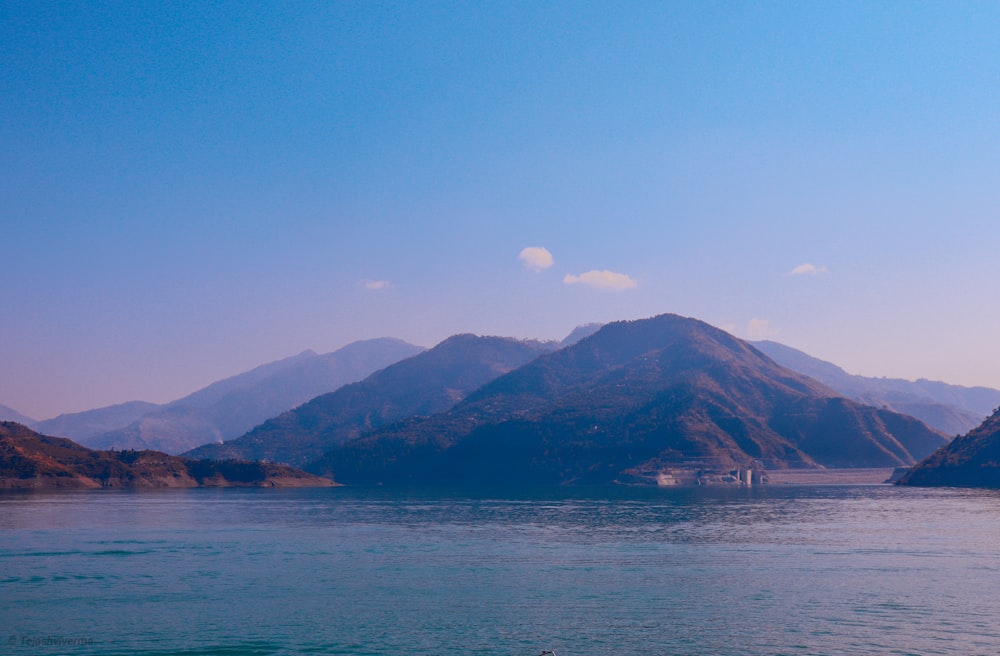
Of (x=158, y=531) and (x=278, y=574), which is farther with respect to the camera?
(x=158, y=531)

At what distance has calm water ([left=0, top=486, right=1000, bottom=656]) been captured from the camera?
52.8m

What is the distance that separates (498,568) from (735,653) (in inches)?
1414

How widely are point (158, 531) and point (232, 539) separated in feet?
61.1

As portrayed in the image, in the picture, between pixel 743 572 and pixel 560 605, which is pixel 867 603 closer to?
pixel 743 572

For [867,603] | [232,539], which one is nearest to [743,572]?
[867,603]

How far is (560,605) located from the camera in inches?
2489

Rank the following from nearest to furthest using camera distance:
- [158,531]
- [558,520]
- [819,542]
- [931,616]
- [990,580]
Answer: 1. [931,616]
2. [990,580]
3. [819,542]
4. [158,531]
5. [558,520]

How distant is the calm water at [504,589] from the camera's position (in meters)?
52.8

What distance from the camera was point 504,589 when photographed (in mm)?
70375

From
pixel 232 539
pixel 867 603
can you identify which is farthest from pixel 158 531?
pixel 867 603

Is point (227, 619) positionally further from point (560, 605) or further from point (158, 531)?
point (158, 531)

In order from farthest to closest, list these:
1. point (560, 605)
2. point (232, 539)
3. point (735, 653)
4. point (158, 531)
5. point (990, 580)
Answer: point (158, 531) < point (232, 539) < point (990, 580) < point (560, 605) < point (735, 653)

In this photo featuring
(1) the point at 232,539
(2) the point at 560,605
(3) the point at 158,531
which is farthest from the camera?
(3) the point at 158,531

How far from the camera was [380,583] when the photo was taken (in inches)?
2921
